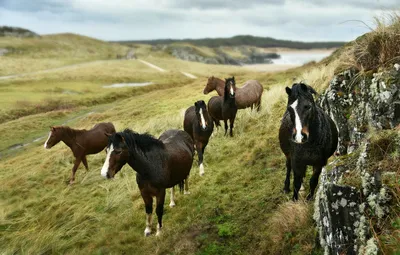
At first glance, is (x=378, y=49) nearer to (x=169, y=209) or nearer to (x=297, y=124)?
(x=297, y=124)

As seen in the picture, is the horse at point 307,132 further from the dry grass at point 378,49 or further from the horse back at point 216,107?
the horse back at point 216,107

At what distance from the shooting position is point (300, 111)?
5172mm

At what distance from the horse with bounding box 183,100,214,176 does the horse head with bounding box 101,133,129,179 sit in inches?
143

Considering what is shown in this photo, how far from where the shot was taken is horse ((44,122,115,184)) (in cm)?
1366

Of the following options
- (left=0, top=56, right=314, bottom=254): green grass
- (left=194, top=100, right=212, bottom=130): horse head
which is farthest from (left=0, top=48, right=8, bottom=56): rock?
(left=194, top=100, right=212, bottom=130): horse head

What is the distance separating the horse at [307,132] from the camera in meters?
5.14

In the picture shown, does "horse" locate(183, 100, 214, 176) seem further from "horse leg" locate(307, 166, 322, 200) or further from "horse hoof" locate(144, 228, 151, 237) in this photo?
"horse leg" locate(307, 166, 322, 200)

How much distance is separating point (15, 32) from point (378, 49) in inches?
5800

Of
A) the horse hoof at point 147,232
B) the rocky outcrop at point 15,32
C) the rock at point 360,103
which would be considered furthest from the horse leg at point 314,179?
the rocky outcrop at point 15,32

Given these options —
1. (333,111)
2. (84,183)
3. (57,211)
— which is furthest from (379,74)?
(84,183)

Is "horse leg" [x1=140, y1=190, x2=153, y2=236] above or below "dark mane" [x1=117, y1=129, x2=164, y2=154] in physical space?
below

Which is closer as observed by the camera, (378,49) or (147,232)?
(378,49)

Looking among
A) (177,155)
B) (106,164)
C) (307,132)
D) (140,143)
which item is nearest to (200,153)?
(177,155)

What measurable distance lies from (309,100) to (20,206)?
35.8 feet
